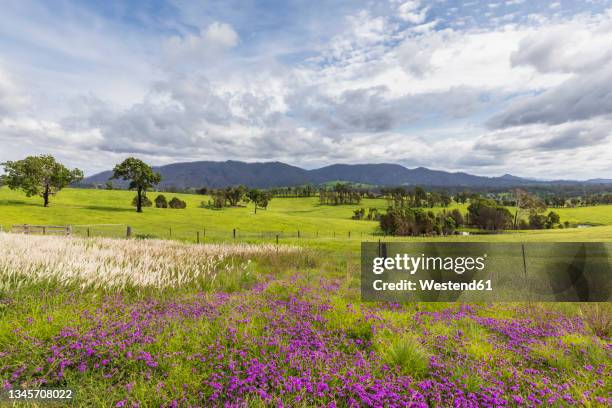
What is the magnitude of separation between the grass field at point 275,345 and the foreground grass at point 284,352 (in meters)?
0.02

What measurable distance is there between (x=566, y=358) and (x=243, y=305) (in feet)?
18.2

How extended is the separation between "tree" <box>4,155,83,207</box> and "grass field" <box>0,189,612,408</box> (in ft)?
283

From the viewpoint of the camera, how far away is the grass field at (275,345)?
12.0 feet

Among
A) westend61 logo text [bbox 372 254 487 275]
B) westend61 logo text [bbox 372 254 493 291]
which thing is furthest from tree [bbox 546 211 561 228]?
westend61 logo text [bbox 372 254 493 291]

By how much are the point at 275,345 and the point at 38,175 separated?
3674 inches

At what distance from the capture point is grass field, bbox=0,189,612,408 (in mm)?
3650

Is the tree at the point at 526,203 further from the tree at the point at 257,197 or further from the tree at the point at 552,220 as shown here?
the tree at the point at 257,197

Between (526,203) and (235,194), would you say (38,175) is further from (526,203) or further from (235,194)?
(526,203)

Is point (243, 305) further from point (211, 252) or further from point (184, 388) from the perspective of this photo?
point (211, 252)

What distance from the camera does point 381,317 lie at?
6039 mm

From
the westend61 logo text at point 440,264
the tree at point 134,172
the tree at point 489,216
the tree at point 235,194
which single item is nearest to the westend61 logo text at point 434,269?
the westend61 logo text at point 440,264

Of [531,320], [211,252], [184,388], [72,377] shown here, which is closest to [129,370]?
[72,377]

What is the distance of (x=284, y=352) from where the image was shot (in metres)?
4.49

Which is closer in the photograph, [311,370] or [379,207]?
[311,370]
